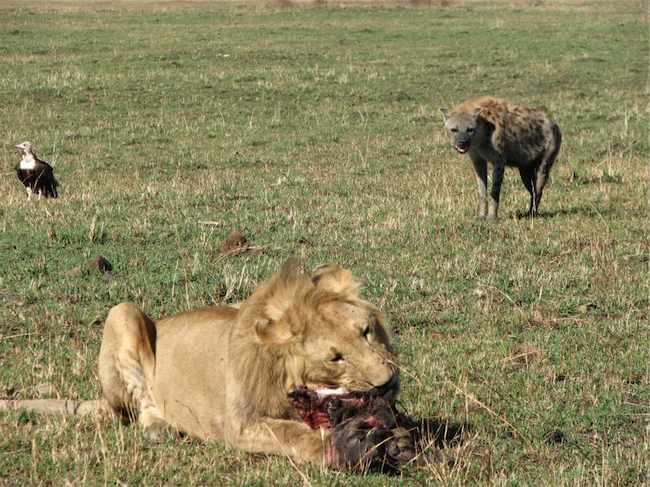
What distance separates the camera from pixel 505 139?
12.5 m

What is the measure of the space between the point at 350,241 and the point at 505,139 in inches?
130

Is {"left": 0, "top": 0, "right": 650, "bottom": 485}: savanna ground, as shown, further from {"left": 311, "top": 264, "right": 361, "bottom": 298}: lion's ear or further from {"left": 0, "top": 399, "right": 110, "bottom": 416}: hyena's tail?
{"left": 311, "top": 264, "right": 361, "bottom": 298}: lion's ear

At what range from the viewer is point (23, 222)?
35.8 ft

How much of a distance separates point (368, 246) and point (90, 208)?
3.56m

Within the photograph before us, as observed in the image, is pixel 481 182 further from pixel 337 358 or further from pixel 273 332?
pixel 337 358

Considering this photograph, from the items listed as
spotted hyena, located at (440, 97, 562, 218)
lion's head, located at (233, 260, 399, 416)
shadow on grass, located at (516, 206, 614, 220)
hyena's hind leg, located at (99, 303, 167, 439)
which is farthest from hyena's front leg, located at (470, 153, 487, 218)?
lion's head, located at (233, 260, 399, 416)

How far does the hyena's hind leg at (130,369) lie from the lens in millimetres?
5406

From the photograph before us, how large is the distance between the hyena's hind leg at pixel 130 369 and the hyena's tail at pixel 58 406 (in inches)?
6.0

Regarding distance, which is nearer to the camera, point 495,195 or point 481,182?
point 495,195

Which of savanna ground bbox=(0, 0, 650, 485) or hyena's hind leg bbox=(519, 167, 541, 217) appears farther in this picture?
hyena's hind leg bbox=(519, 167, 541, 217)

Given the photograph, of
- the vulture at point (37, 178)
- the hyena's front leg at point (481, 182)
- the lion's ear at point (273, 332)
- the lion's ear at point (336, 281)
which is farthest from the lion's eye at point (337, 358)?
the vulture at point (37, 178)

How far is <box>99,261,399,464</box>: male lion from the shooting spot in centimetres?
432

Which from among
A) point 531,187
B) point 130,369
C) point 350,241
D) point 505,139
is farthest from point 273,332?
A: point 531,187

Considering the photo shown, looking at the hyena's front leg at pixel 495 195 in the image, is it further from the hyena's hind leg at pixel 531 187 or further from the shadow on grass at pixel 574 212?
the hyena's hind leg at pixel 531 187
